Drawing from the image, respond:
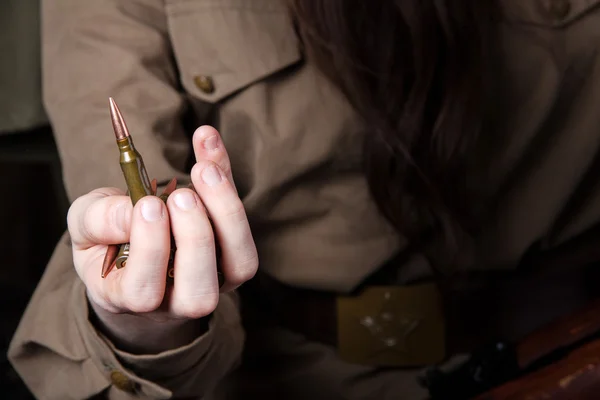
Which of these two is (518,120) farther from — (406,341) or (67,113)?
(67,113)

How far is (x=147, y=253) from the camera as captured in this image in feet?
0.90

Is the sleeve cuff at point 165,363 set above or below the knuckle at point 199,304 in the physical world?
below

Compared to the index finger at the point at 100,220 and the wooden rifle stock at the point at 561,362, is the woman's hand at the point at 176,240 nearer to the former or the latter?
the index finger at the point at 100,220

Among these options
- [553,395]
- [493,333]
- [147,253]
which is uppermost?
[147,253]

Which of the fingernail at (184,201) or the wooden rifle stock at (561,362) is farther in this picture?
the wooden rifle stock at (561,362)

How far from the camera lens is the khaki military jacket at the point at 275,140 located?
0.46m

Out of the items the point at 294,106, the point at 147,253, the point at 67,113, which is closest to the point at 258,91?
the point at 294,106

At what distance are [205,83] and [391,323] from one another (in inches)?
9.1

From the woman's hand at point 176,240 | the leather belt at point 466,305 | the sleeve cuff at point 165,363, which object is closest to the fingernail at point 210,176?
the woman's hand at point 176,240

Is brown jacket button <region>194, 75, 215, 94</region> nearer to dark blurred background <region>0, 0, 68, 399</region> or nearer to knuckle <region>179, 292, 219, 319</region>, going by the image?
dark blurred background <region>0, 0, 68, 399</region>

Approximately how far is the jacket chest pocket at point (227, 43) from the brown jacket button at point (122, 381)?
205mm

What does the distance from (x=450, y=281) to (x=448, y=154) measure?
4.5 inches

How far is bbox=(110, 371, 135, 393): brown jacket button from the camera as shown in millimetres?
411

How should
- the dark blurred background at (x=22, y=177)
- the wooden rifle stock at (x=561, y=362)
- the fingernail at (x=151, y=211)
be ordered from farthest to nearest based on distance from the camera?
the dark blurred background at (x=22, y=177)
the wooden rifle stock at (x=561, y=362)
the fingernail at (x=151, y=211)
